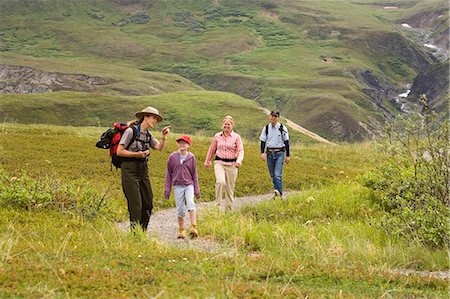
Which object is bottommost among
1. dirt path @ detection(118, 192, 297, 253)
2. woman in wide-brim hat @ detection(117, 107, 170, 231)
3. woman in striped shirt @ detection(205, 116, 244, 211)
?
dirt path @ detection(118, 192, 297, 253)

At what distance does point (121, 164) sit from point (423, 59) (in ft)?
534

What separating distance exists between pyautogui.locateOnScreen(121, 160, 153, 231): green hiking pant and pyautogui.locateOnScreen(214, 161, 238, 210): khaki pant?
3.55 metres

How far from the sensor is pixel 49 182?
1497 cm

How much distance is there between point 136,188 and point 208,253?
2444mm

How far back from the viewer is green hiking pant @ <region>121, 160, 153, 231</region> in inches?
441

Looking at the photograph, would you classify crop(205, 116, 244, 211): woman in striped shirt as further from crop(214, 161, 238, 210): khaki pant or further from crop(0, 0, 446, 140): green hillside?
crop(0, 0, 446, 140): green hillside

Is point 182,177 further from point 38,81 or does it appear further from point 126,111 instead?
point 38,81

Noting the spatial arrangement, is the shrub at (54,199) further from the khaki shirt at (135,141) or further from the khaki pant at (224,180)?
the khaki pant at (224,180)

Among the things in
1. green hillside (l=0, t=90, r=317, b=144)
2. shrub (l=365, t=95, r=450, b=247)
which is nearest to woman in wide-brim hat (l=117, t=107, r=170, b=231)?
shrub (l=365, t=95, r=450, b=247)

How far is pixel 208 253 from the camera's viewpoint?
31.1 feet

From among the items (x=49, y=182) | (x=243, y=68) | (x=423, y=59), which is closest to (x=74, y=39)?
(x=243, y=68)

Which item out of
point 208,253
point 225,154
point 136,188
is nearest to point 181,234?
point 136,188

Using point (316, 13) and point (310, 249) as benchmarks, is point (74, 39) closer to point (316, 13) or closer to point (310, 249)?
point (316, 13)

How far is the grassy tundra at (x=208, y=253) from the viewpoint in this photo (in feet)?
22.5
